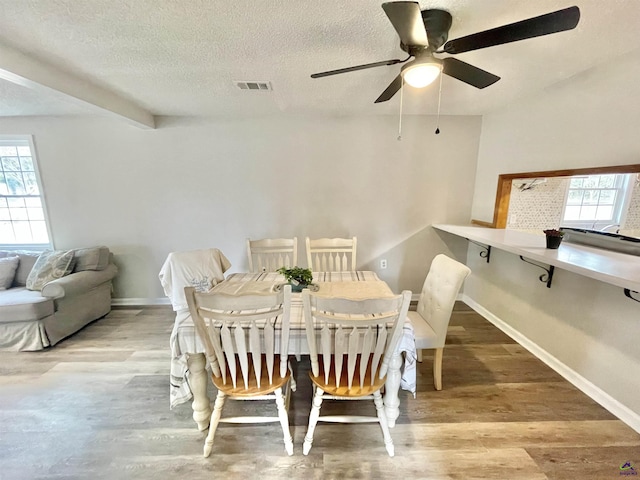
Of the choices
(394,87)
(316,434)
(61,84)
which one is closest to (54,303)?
(61,84)

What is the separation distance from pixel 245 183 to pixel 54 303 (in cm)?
217

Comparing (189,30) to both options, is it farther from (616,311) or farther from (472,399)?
(616,311)

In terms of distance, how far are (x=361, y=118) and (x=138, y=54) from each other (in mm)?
2159

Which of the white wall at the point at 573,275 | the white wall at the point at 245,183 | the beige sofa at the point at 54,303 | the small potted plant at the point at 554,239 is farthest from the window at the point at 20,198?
the white wall at the point at 573,275

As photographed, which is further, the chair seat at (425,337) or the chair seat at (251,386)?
the chair seat at (425,337)

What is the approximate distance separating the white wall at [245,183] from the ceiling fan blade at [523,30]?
1.90 metres

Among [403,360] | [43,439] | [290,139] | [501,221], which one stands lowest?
[43,439]

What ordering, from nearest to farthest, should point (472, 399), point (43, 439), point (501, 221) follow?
point (43, 439)
point (472, 399)
point (501, 221)

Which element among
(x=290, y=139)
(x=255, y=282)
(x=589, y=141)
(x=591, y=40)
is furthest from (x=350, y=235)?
(x=591, y=40)

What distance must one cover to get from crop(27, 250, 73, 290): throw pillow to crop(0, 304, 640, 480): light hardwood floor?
789 mm

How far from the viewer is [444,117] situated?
3.12 metres

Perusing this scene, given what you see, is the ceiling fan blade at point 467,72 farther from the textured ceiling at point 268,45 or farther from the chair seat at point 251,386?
the chair seat at point 251,386

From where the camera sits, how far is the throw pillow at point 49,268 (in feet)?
8.97

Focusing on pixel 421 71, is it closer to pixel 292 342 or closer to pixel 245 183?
pixel 292 342
